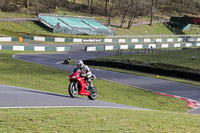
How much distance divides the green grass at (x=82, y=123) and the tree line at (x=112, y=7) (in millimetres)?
72179

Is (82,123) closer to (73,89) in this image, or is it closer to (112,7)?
(73,89)

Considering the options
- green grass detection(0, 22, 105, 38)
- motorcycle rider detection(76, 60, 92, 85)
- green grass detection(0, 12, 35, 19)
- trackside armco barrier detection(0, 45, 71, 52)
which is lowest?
trackside armco barrier detection(0, 45, 71, 52)

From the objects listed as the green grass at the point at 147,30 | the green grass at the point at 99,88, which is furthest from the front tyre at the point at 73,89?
the green grass at the point at 147,30

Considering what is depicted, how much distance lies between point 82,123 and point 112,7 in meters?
85.2

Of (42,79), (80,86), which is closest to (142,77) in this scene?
(42,79)

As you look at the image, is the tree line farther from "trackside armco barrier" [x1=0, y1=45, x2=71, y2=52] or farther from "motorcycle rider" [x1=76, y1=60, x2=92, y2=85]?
"motorcycle rider" [x1=76, y1=60, x2=92, y2=85]

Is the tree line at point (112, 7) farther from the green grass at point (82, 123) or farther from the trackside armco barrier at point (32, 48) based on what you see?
the green grass at point (82, 123)

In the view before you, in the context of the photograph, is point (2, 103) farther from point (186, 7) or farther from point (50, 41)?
point (186, 7)

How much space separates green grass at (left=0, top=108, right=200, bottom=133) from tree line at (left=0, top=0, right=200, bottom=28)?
7218 centimetres

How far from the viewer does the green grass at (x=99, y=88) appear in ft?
65.3

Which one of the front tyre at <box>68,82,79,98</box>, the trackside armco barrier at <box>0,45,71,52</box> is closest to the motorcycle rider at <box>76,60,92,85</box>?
the front tyre at <box>68,82,79,98</box>

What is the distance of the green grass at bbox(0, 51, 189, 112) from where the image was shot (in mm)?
19906

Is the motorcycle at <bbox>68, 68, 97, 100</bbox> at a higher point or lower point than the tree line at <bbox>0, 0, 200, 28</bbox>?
lower

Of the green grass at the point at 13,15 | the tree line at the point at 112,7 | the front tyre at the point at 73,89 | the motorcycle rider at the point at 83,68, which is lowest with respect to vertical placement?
the front tyre at the point at 73,89
